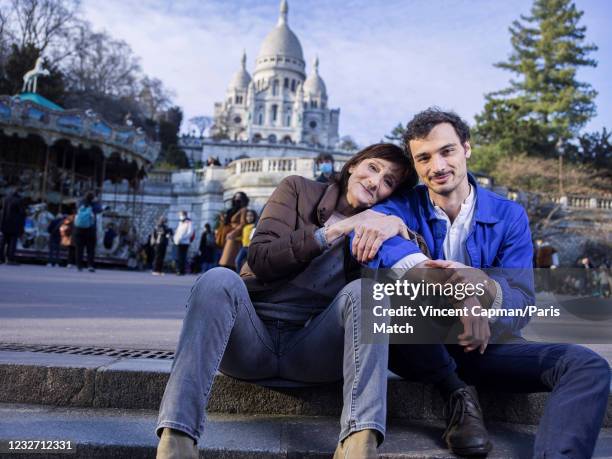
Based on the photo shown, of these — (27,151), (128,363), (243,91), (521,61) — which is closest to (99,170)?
(27,151)

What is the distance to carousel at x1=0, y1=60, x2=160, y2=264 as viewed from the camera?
17203 mm

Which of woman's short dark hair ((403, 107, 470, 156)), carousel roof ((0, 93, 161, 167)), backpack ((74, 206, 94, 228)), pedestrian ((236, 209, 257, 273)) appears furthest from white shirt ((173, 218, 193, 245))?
woman's short dark hair ((403, 107, 470, 156))

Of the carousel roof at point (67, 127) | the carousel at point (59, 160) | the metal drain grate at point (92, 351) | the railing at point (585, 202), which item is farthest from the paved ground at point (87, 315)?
the railing at point (585, 202)

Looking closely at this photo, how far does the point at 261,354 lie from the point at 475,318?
2.77ft

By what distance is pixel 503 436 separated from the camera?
7.77 ft

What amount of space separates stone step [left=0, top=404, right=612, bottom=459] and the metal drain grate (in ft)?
1.84

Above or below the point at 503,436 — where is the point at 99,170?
above

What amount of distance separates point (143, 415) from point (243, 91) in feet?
335

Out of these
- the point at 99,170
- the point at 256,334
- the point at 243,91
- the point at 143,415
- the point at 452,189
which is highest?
the point at 243,91

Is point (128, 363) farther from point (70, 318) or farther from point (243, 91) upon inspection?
point (243, 91)

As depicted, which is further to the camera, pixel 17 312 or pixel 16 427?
pixel 17 312

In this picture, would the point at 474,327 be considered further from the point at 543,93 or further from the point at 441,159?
the point at 543,93

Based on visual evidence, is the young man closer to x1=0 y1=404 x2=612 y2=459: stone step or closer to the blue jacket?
the blue jacket

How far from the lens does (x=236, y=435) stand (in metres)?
2.25
